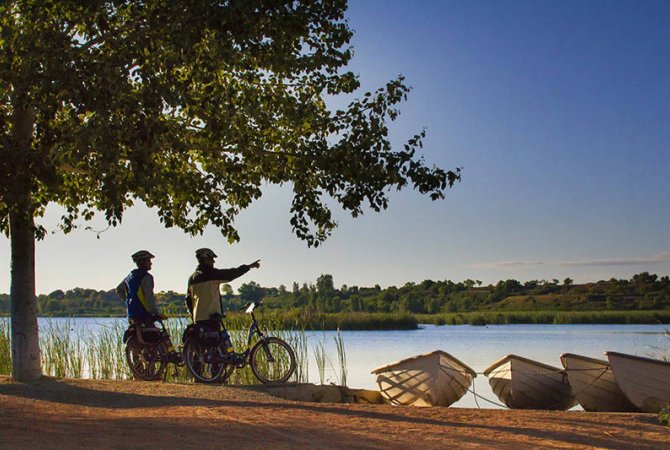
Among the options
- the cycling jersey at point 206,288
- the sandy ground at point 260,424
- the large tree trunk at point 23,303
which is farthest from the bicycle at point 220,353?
the large tree trunk at point 23,303

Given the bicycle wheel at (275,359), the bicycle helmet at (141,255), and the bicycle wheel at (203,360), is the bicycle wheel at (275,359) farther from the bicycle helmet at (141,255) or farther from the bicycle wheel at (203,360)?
the bicycle helmet at (141,255)

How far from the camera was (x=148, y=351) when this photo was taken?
14180mm

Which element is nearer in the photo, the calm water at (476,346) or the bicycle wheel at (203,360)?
the bicycle wheel at (203,360)

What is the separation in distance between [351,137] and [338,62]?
7.95 ft

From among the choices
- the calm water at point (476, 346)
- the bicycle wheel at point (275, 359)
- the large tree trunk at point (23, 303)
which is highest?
the large tree trunk at point (23, 303)

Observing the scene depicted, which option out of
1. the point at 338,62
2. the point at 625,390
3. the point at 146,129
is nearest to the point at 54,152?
the point at 146,129

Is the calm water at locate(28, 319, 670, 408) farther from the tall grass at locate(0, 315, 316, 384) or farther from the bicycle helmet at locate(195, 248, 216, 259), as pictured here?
the bicycle helmet at locate(195, 248, 216, 259)

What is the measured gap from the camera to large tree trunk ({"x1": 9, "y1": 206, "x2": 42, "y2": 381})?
46.9ft

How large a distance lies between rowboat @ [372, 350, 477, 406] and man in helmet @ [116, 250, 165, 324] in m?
4.34

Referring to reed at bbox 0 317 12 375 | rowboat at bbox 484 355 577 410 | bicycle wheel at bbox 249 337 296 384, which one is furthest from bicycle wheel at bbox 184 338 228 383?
reed at bbox 0 317 12 375

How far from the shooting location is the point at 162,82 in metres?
11.9

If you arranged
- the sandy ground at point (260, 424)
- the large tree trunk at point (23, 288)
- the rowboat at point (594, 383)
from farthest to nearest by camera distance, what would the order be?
the rowboat at point (594, 383)
the large tree trunk at point (23, 288)
the sandy ground at point (260, 424)

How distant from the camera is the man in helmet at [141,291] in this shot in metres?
13.8

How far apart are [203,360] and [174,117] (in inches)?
171
